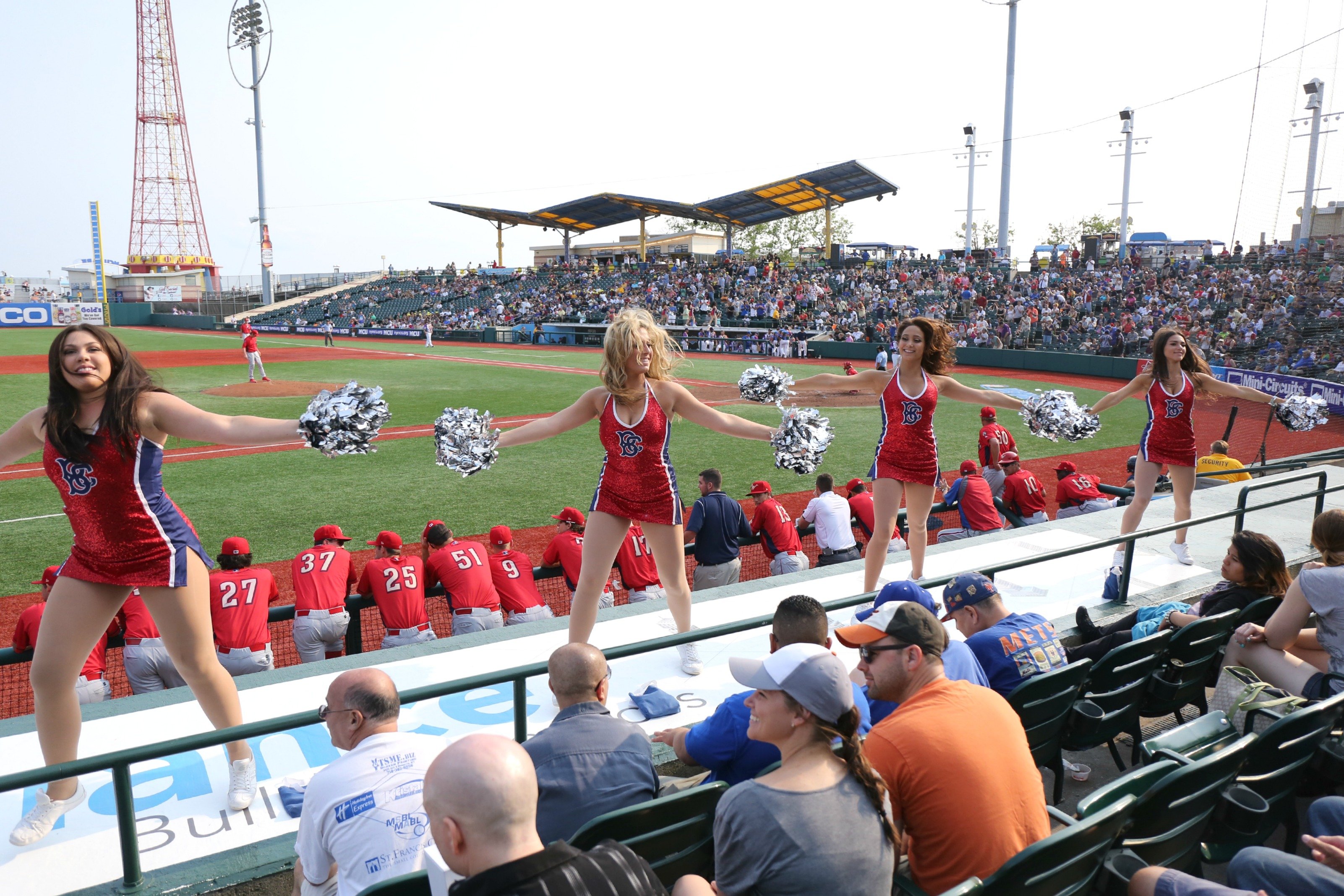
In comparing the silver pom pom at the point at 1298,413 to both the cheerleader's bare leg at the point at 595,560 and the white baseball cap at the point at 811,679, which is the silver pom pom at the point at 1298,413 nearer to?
the cheerleader's bare leg at the point at 595,560

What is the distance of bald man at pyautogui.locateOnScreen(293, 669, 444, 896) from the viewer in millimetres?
2109

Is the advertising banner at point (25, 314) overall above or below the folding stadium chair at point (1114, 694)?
above

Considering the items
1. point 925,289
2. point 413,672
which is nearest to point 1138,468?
point 413,672

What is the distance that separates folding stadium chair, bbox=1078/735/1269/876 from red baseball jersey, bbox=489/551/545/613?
13.7ft

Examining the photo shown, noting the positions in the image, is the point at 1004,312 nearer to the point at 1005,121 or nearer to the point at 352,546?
the point at 1005,121

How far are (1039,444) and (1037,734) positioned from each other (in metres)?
12.6

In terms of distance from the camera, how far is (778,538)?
705cm

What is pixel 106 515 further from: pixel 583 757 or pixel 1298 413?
pixel 1298 413

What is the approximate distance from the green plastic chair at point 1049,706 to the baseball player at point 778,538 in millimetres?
3526

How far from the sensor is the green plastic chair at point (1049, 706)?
10.0 ft

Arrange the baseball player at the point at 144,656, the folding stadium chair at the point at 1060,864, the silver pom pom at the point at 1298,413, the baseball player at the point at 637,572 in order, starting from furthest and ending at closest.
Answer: the silver pom pom at the point at 1298,413 → the baseball player at the point at 637,572 → the baseball player at the point at 144,656 → the folding stadium chair at the point at 1060,864

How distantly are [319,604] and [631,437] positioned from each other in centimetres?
271

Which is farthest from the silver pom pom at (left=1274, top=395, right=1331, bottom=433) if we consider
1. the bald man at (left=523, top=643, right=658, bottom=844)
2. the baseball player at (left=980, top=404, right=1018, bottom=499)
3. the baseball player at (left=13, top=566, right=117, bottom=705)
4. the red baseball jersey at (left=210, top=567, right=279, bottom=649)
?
the baseball player at (left=13, top=566, right=117, bottom=705)

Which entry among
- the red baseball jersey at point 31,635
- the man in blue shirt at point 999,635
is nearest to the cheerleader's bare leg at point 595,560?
the man in blue shirt at point 999,635
